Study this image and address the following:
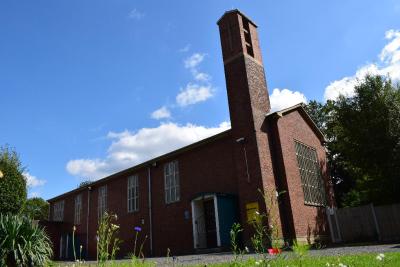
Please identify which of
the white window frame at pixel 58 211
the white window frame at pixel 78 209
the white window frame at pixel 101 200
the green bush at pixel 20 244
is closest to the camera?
the green bush at pixel 20 244

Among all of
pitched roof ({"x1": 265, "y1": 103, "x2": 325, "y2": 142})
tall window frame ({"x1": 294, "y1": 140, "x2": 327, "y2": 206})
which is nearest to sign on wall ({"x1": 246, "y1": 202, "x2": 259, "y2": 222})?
tall window frame ({"x1": 294, "y1": 140, "x2": 327, "y2": 206})

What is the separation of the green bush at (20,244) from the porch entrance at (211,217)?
9232 millimetres

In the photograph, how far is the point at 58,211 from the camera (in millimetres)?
35531

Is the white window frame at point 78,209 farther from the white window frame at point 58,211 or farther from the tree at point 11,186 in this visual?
the tree at point 11,186

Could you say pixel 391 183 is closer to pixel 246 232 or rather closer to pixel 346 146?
pixel 346 146

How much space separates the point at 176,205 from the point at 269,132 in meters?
6.92

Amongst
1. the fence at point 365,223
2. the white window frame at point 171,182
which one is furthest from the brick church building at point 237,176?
the fence at point 365,223

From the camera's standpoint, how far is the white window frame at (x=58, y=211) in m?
34.6

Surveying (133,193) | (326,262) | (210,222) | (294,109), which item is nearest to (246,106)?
(294,109)

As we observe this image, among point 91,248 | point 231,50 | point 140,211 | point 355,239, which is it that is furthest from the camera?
point 91,248

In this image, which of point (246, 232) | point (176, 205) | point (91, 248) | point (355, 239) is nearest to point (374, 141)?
point (355, 239)

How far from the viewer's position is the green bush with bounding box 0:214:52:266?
29.5 feet

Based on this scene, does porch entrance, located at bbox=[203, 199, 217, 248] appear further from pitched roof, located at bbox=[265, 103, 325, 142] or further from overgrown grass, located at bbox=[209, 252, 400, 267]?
overgrown grass, located at bbox=[209, 252, 400, 267]

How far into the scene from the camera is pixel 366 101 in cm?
2106
